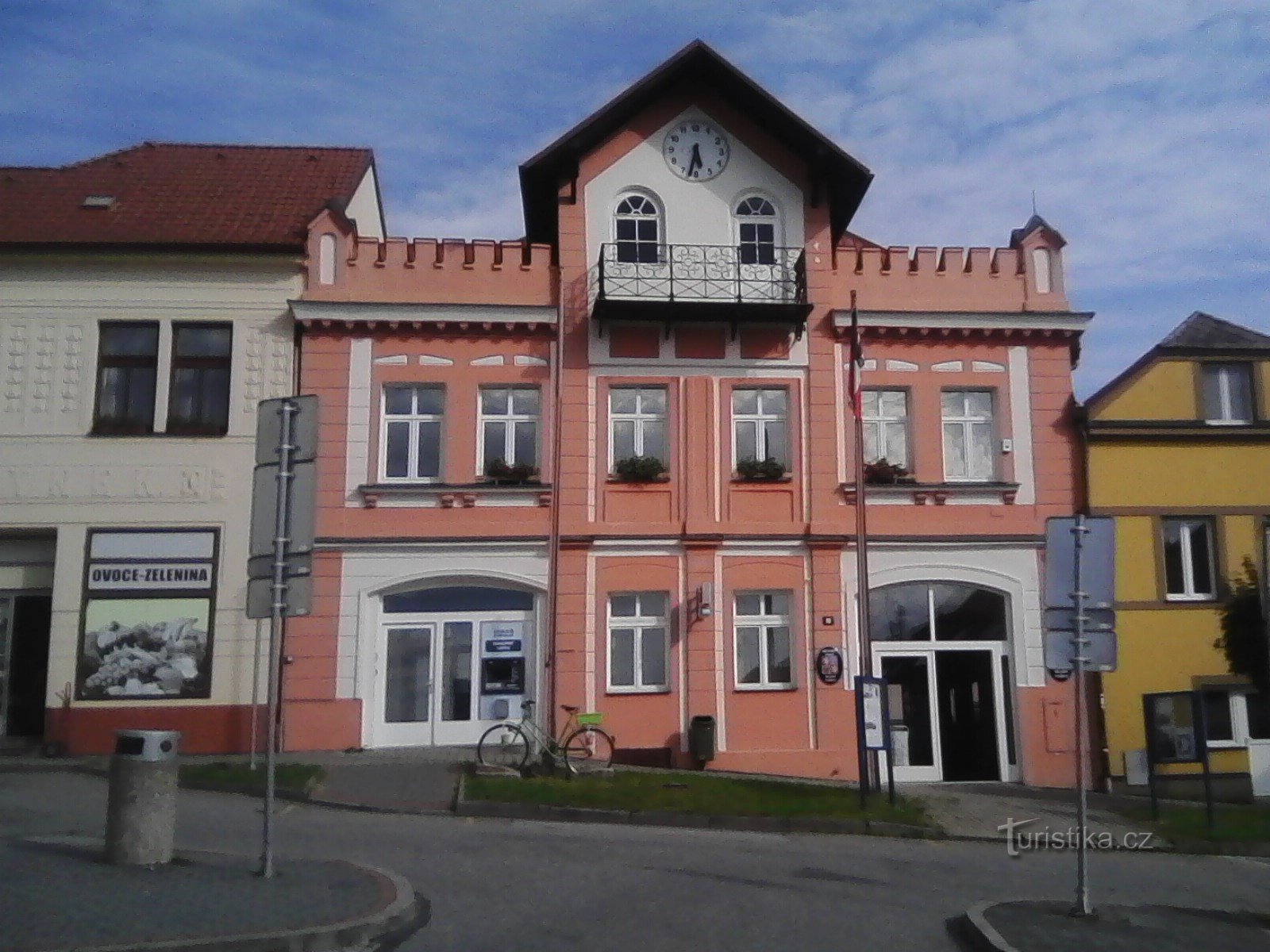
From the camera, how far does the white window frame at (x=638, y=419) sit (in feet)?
68.5

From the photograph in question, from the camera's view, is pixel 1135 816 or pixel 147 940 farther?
pixel 1135 816

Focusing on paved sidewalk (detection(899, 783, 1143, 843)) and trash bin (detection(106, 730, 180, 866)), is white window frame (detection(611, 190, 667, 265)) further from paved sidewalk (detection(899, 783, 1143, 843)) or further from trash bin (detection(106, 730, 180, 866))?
trash bin (detection(106, 730, 180, 866))

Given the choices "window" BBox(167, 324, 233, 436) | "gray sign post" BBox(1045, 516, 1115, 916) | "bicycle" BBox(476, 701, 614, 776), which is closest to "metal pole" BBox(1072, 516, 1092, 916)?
"gray sign post" BBox(1045, 516, 1115, 916)

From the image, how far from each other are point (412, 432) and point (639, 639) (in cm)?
502

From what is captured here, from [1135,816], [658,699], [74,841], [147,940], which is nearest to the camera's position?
[147,940]

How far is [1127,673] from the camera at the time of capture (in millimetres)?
20484

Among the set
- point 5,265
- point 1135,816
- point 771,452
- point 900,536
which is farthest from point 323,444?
point 1135,816

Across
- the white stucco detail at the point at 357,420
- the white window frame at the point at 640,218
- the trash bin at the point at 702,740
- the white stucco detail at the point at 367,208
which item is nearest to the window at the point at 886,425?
the white window frame at the point at 640,218

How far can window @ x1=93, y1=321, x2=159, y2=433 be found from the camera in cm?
2020

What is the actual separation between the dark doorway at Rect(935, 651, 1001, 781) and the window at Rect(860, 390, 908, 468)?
134 inches

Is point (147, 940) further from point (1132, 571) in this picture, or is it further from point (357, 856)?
point (1132, 571)

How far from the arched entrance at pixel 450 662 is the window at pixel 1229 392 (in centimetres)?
1198

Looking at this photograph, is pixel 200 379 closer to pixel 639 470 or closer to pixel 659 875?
pixel 639 470

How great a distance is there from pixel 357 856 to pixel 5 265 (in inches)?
546
